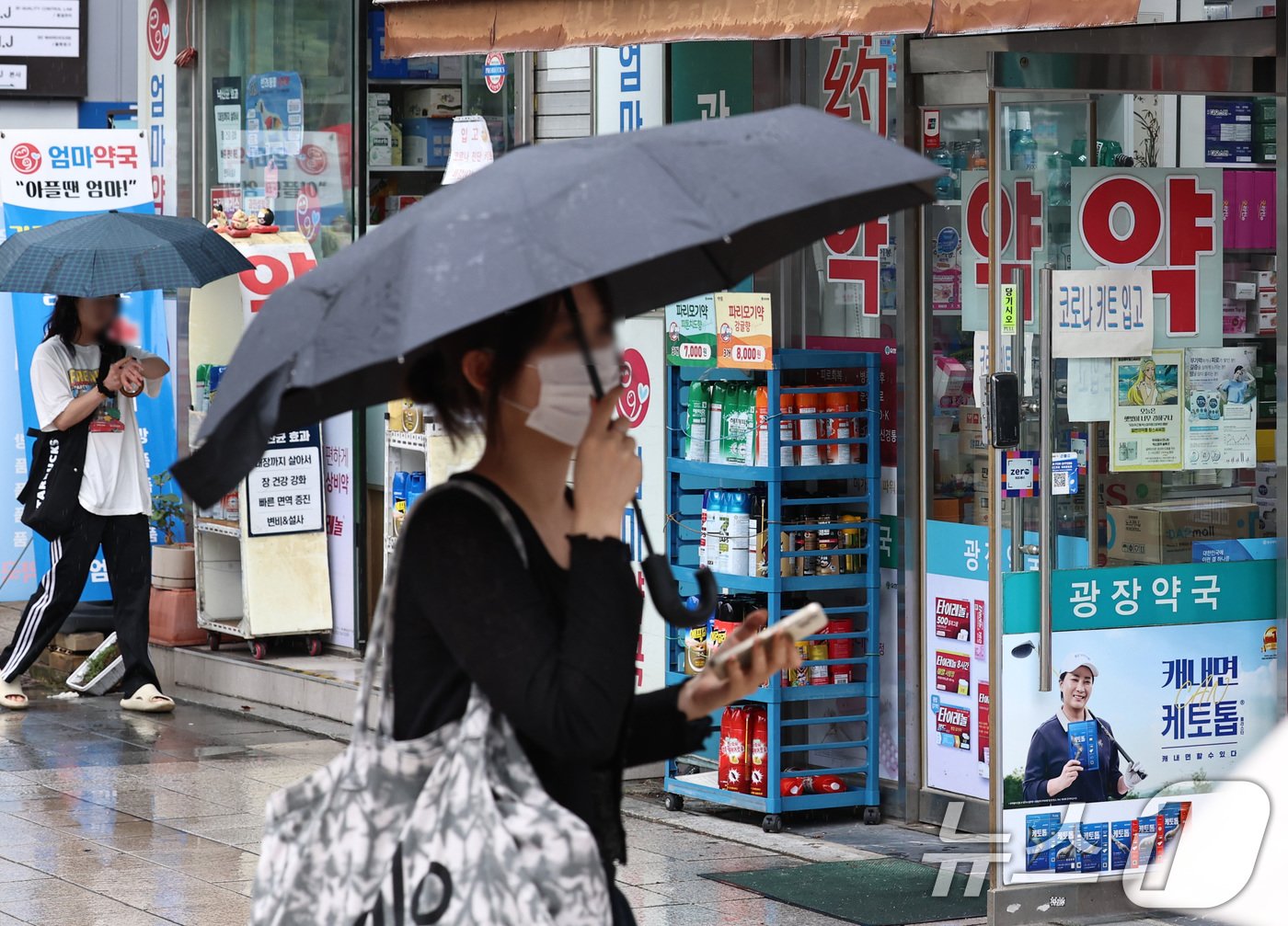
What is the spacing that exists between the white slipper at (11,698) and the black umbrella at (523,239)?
687 cm

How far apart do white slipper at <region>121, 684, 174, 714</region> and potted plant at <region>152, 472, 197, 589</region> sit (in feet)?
3.52

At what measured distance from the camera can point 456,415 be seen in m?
2.61

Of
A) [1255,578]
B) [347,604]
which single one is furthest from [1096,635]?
[347,604]

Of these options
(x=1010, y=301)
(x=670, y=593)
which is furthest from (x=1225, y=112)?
(x=670, y=593)

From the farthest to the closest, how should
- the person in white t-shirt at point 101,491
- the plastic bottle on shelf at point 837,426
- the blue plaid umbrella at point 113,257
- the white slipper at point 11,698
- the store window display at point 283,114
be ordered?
the store window display at point 283,114 < the white slipper at point 11,698 < the person in white t-shirt at point 101,491 < the blue plaid umbrella at point 113,257 < the plastic bottle on shelf at point 837,426

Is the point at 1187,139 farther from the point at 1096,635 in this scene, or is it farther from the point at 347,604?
the point at 347,604

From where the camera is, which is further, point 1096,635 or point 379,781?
point 1096,635

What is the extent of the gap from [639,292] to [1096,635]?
2755 millimetres

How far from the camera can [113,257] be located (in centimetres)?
849

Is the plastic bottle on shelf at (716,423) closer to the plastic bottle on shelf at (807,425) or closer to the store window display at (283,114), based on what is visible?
the plastic bottle on shelf at (807,425)

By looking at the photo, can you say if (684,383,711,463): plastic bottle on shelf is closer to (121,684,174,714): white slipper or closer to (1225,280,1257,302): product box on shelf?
(1225,280,1257,302): product box on shelf

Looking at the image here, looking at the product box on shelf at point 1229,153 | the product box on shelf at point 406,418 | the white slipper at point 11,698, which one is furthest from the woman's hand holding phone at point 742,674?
the white slipper at point 11,698

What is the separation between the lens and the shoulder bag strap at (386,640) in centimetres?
243

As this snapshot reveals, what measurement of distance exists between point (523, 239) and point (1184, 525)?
373 centimetres
